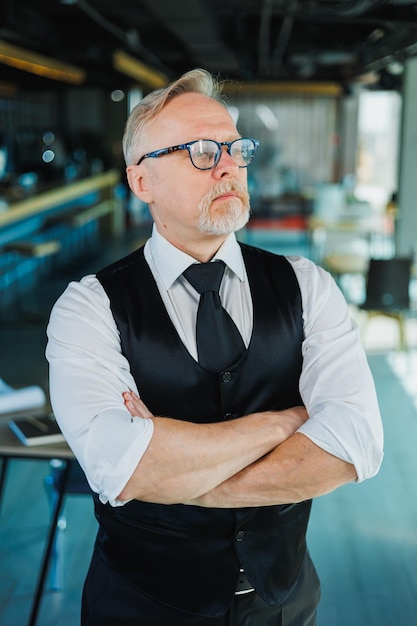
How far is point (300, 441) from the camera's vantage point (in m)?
1.53

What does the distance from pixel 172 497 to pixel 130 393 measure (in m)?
0.23

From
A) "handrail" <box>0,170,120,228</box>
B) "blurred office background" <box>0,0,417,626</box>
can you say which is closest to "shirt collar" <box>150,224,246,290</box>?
"blurred office background" <box>0,0,417,626</box>

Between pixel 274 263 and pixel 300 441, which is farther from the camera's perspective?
pixel 274 263

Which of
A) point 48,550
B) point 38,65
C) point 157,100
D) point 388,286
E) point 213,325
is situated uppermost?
point 38,65

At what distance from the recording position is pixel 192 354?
1.57 meters

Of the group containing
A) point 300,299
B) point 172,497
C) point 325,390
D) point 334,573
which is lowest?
point 334,573

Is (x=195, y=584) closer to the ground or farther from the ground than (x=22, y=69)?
closer to the ground

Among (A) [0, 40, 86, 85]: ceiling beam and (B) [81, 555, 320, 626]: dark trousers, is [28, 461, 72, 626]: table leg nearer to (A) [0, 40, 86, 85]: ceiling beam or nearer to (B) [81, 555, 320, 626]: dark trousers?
(B) [81, 555, 320, 626]: dark trousers

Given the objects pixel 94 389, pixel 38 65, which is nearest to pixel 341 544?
pixel 94 389

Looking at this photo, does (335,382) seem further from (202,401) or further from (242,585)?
(242,585)

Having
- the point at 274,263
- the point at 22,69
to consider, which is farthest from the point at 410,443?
the point at 22,69

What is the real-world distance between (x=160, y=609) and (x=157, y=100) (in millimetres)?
1048

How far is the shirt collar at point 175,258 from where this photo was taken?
1.64 m

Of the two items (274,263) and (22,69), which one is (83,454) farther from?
(22,69)
